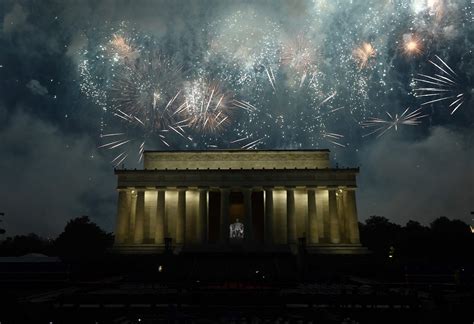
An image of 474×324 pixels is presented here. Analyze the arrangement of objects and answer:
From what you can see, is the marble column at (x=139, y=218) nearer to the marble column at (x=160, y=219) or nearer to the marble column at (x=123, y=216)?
the marble column at (x=123, y=216)

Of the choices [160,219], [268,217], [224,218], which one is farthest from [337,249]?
[160,219]

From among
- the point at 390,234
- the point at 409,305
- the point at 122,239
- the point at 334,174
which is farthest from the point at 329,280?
the point at 390,234

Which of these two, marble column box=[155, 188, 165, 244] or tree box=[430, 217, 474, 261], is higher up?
marble column box=[155, 188, 165, 244]

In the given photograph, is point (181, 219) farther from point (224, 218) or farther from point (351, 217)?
point (351, 217)

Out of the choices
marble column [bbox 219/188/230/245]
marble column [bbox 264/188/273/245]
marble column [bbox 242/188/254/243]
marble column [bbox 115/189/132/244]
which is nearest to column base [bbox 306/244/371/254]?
marble column [bbox 264/188/273/245]

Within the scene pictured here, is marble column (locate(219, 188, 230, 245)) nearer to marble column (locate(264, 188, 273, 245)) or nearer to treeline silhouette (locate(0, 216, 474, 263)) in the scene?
marble column (locate(264, 188, 273, 245))

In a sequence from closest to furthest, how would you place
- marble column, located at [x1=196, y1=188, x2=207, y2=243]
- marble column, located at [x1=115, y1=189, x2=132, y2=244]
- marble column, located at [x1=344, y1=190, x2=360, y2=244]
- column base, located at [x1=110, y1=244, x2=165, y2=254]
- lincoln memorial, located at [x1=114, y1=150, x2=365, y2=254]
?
1. column base, located at [x1=110, y1=244, x2=165, y2=254]
2. marble column, located at [x1=344, y1=190, x2=360, y2=244]
3. marble column, located at [x1=196, y1=188, x2=207, y2=243]
4. lincoln memorial, located at [x1=114, y1=150, x2=365, y2=254]
5. marble column, located at [x1=115, y1=189, x2=132, y2=244]

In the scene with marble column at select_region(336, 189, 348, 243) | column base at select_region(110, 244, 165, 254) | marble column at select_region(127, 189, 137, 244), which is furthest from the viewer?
marble column at select_region(336, 189, 348, 243)
